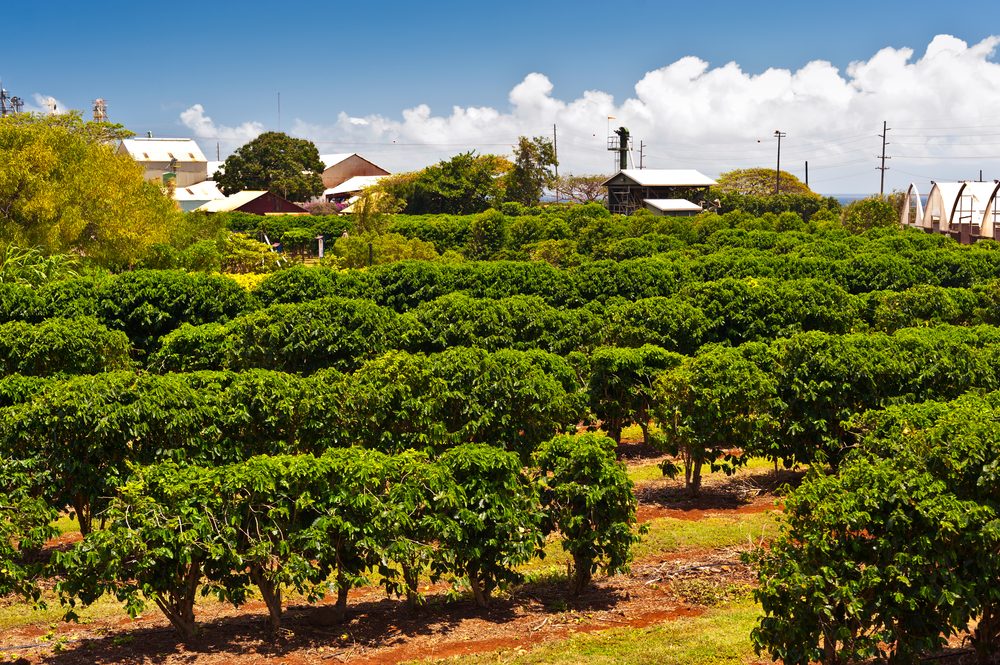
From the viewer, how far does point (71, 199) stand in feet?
130

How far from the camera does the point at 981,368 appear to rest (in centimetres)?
2034

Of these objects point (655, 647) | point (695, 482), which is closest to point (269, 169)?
point (695, 482)

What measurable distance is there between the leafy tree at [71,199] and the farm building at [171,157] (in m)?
75.7

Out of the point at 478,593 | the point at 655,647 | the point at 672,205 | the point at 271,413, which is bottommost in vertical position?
the point at 655,647

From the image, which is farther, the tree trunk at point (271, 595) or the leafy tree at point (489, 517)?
the leafy tree at point (489, 517)

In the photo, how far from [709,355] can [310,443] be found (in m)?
8.11

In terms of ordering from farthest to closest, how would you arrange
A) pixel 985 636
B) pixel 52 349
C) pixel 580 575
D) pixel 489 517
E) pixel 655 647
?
pixel 52 349 < pixel 580 575 < pixel 489 517 < pixel 655 647 < pixel 985 636

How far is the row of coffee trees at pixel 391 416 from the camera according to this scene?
44.2 ft

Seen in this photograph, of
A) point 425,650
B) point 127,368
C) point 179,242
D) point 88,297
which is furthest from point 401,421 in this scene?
point 179,242

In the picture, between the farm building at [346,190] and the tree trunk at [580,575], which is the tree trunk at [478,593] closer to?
the tree trunk at [580,575]

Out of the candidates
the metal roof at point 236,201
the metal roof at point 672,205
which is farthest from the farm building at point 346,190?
the metal roof at point 672,205

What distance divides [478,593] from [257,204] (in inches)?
3317

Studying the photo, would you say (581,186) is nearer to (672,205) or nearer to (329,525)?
(672,205)

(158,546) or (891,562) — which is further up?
(891,562)
